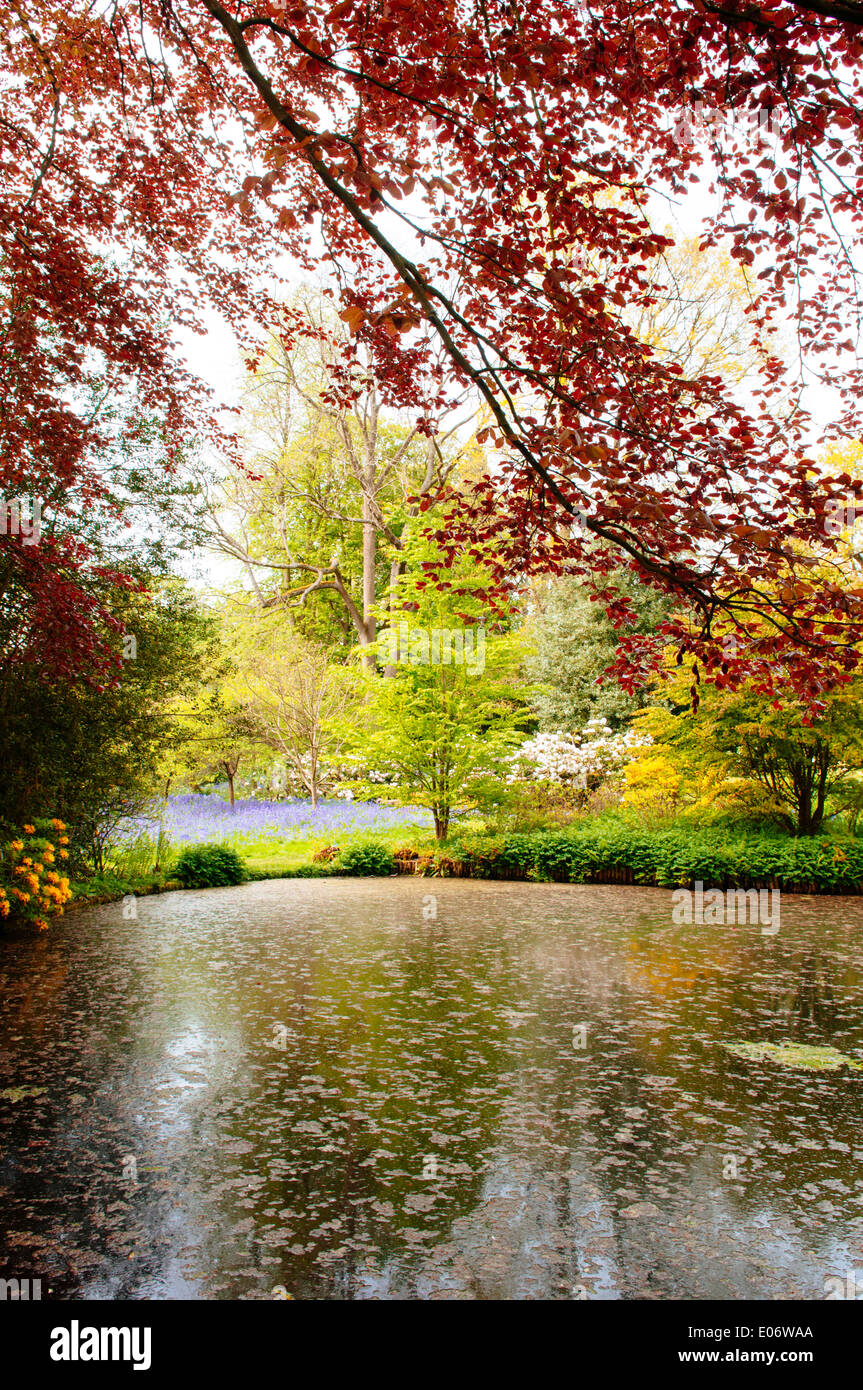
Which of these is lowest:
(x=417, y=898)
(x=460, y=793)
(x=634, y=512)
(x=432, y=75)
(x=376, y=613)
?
(x=417, y=898)

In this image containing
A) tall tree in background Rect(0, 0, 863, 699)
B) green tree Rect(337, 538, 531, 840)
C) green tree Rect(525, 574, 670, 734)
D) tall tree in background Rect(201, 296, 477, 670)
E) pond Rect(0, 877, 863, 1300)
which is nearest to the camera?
pond Rect(0, 877, 863, 1300)

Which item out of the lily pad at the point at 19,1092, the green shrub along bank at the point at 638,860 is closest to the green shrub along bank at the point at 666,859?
the green shrub along bank at the point at 638,860

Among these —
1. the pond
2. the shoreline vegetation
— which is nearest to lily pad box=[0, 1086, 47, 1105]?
the pond

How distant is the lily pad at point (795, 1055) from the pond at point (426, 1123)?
5 cm

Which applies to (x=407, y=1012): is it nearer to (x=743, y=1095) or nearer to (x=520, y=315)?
(x=743, y=1095)

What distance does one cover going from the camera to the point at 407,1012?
16.7 feet

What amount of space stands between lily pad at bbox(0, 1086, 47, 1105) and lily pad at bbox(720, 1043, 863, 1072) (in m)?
3.49

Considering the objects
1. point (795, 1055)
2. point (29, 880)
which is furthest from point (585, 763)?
point (795, 1055)

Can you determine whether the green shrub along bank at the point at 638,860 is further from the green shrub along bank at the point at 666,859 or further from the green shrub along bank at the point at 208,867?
the green shrub along bank at the point at 208,867

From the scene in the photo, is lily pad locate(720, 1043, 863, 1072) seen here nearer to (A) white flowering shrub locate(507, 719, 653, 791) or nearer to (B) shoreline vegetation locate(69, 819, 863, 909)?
(B) shoreline vegetation locate(69, 819, 863, 909)

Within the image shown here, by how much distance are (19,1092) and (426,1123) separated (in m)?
1.89

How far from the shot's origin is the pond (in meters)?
2.40
